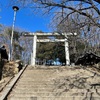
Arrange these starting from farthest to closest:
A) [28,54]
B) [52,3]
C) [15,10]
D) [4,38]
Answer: [28,54] < [4,38] < [15,10] < [52,3]

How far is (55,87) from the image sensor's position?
9953 millimetres

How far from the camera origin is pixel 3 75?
13.2 m

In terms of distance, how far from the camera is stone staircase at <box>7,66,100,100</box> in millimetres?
8531

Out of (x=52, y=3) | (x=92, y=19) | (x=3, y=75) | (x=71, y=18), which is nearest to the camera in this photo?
(x=92, y=19)

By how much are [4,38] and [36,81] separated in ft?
60.1

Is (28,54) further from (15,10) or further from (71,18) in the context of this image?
(71,18)

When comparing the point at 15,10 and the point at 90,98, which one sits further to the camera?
the point at 15,10

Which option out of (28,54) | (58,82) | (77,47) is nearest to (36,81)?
(58,82)

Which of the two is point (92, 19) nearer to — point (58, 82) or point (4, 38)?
point (58, 82)

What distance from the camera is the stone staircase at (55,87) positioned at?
8.53 meters

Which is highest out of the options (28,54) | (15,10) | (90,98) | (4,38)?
(15,10)

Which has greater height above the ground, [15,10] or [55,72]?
[15,10]

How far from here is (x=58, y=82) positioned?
11031 millimetres

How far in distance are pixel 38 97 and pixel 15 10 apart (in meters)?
12.7
